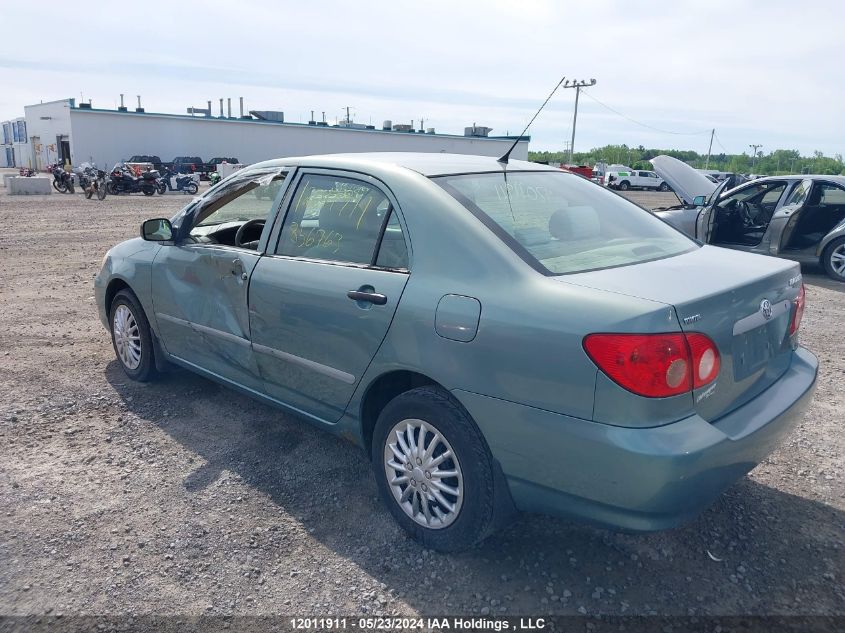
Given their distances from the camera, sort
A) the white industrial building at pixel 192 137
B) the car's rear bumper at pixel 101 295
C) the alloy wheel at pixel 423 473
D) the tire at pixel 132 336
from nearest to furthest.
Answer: the alloy wheel at pixel 423 473
the tire at pixel 132 336
the car's rear bumper at pixel 101 295
the white industrial building at pixel 192 137

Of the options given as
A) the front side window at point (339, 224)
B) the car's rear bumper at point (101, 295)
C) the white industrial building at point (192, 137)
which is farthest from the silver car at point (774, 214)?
the white industrial building at point (192, 137)

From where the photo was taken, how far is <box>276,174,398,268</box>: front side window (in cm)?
311

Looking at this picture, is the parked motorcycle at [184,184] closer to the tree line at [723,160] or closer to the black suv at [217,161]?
the black suv at [217,161]

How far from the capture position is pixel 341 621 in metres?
2.52

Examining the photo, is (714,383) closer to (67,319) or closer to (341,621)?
(341,621)

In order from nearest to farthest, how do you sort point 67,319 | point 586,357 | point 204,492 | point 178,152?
1. point 586,357
2. point 204,492
3. point 67,319
4. point 178,152

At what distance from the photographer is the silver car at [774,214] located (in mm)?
9578

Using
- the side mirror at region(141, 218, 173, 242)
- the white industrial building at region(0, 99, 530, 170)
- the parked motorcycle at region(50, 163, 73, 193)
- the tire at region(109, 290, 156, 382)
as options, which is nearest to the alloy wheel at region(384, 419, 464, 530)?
the side mirror at region(141, 218, 173, 242)

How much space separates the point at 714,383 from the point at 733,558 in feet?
3.15

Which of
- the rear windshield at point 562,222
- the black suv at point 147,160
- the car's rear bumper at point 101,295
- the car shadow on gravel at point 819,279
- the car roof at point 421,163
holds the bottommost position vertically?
the car shadow on gravel at point 819,279

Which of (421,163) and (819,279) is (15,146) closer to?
(819,279)

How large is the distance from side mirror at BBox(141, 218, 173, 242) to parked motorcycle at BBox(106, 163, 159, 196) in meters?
25.3

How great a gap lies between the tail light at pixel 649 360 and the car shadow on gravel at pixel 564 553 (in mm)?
943

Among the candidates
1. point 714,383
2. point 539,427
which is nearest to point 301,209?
point 539,427
